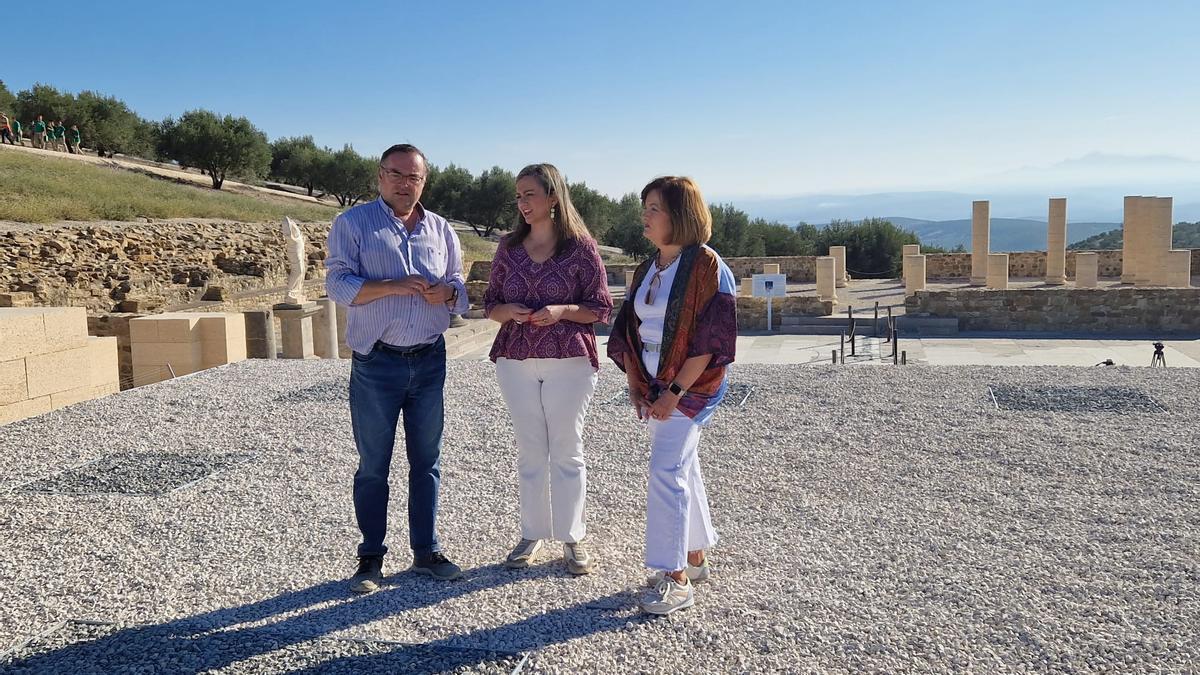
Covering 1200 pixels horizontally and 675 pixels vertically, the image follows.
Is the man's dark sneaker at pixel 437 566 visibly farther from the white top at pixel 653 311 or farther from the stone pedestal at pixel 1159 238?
the stone pedestal at pixel 1159 238

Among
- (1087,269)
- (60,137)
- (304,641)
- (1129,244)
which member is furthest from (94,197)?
(1129,244)

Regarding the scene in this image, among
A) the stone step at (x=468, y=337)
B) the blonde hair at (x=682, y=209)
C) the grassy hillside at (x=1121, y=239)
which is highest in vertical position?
the grassy hillside at (x=1121, y=239)

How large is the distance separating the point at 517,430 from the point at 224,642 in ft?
4.33

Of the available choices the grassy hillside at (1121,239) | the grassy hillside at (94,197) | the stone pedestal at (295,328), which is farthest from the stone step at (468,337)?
the grassy hillside at (1121,239)

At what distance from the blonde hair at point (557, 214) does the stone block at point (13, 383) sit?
6.05 metres

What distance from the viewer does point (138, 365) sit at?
10.4 metres

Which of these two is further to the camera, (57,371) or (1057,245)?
(1057,245)

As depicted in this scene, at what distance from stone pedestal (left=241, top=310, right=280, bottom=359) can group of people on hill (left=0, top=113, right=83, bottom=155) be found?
31.3 metres

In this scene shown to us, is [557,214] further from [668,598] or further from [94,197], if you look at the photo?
[94,197]

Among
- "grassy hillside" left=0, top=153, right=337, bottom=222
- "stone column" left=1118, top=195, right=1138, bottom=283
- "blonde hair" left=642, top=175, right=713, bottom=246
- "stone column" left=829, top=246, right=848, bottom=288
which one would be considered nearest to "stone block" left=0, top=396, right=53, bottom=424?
"blonde hair" left=642, top=175, right=713, bottom=246

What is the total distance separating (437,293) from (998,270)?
25.1 m

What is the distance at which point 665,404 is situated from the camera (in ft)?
10.4

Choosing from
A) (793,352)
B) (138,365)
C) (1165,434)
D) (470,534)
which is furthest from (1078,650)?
(793,352)

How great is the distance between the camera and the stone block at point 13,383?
7.41 meters
